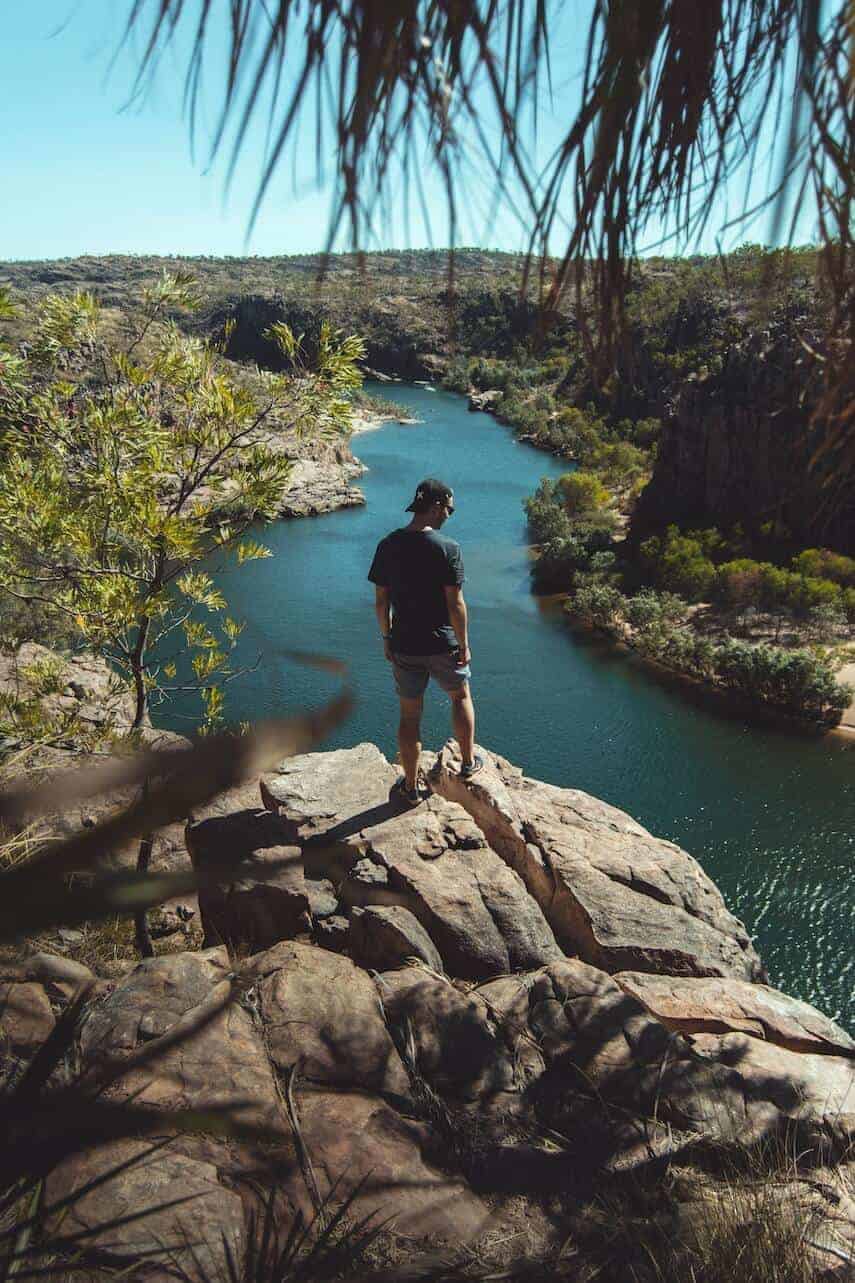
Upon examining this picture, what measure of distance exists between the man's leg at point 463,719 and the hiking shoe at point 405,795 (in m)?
0.36

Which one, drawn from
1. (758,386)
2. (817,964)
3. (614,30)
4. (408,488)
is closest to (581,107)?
(614,30)

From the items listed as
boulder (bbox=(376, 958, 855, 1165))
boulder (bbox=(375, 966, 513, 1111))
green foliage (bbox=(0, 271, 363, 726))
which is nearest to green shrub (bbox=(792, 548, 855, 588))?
green foliage (bbox=(0, 271, 363, 726))

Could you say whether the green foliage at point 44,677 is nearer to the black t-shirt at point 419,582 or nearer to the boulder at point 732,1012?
the black t-shirt at point 419,582

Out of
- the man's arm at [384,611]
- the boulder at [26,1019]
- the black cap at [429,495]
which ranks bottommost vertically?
the boulder at [26,1019]

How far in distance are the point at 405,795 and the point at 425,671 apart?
99 cm

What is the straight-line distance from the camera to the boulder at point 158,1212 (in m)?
1.64

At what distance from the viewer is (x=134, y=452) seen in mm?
4516

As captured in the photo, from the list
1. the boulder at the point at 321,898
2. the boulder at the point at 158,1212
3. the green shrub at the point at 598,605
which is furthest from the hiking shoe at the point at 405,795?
the green shrub at the point at 598,605

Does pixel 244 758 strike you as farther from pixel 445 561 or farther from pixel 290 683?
pixel 290 683

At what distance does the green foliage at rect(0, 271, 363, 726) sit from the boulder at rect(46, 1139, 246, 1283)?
116 inches

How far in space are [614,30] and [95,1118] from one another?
5.13 ft

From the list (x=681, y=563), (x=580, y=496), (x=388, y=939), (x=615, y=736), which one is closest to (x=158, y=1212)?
(x=388, y=939)

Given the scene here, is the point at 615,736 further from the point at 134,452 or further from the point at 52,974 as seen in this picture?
the point at 52,974

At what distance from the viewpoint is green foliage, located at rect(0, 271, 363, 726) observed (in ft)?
14.5
